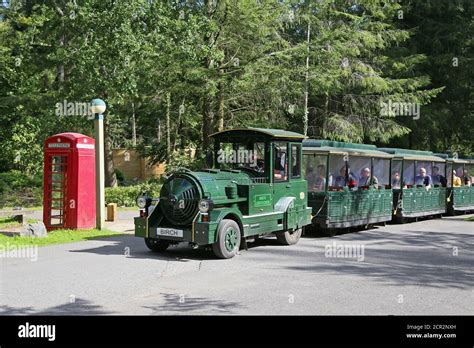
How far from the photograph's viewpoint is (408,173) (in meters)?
20.2

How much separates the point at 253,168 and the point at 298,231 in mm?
2101

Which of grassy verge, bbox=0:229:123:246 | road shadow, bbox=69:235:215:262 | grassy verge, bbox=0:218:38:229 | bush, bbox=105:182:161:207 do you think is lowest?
road shadow, bbox=69:235:215:262

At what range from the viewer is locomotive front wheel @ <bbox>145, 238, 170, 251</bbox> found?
11516 millimetres

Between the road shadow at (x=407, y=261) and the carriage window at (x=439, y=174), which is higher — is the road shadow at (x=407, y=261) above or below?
below

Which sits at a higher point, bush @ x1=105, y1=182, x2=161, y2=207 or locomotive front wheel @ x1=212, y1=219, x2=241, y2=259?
bush @ x1=105, y1=182, x2=161, y2=207

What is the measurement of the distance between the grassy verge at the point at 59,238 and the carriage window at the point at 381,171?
8.65 metres

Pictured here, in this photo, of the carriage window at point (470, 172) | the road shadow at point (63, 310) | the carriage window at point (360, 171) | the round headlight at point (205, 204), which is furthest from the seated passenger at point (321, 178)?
the carriage window at point (470, 172)

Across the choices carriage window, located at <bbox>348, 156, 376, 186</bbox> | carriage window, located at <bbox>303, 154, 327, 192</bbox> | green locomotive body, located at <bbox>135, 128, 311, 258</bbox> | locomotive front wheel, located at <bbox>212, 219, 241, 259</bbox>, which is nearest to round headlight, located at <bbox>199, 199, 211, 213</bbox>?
green locomotive body, located at <bbox>135, 128, 311, 258</bbox>

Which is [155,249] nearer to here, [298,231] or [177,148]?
[298,231]

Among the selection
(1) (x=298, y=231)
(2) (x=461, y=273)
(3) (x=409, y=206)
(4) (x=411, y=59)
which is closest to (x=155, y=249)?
(1) (x=298, y=231)

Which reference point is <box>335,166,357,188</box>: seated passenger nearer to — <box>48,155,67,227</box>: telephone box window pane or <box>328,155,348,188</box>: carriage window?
<box>328,155,348,188</box>: carriage window

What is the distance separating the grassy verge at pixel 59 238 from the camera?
12370 millimetres

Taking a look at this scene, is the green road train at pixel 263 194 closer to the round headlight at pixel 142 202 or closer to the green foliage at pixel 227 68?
the round headlight at pixel 142 202

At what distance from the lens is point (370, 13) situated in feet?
110
